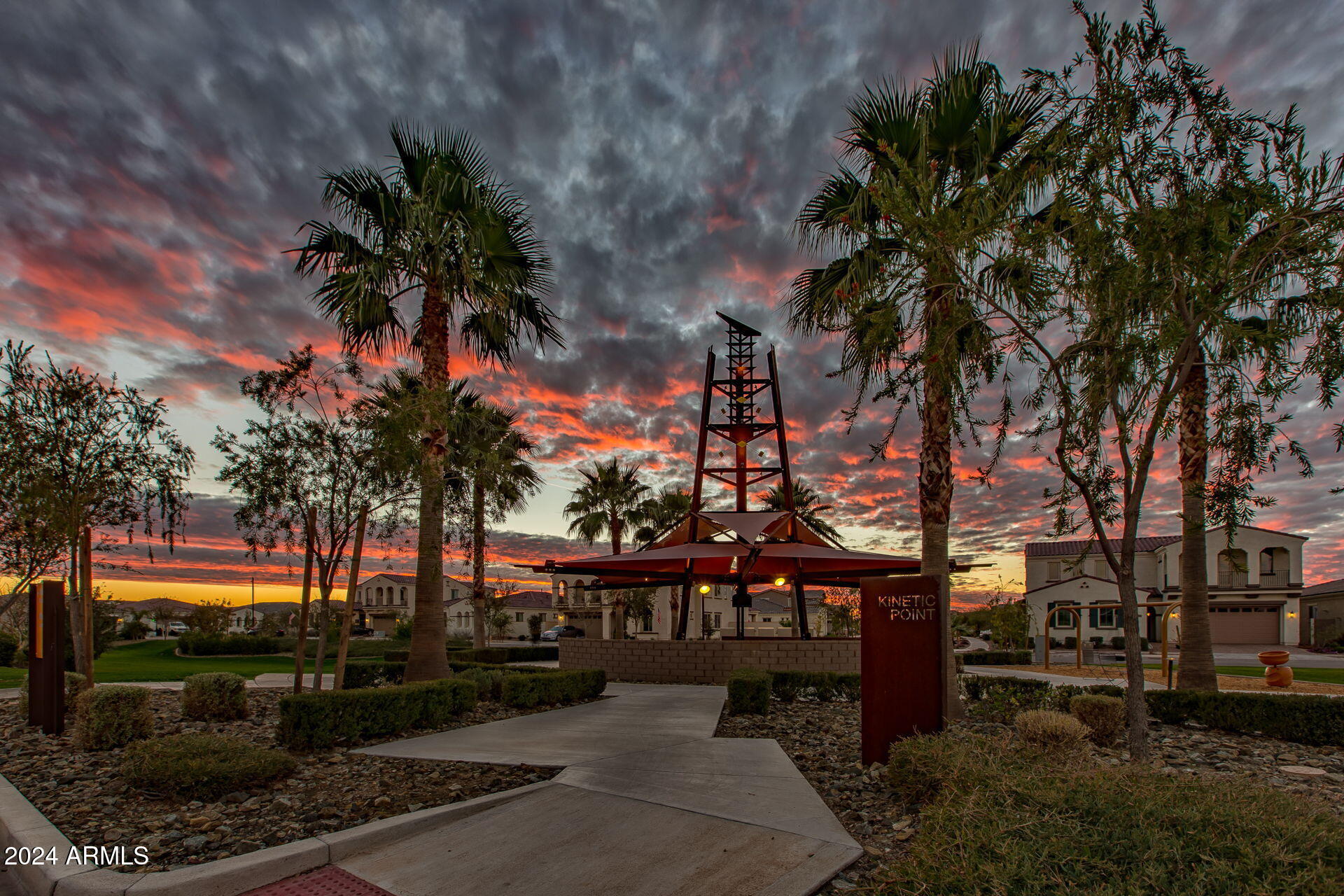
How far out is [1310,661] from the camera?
24.8 meters

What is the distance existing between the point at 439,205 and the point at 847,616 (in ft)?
91.5

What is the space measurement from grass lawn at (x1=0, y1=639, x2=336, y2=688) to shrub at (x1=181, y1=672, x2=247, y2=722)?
19.8 ft

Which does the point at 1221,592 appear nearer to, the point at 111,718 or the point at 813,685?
the point at 813,685

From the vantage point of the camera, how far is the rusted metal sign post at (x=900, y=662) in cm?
669

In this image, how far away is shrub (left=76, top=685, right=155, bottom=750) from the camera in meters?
7.61

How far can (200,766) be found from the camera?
5.61 metres

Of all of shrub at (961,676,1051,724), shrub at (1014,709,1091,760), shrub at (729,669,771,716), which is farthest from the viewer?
shrub at (729,669,771,716)

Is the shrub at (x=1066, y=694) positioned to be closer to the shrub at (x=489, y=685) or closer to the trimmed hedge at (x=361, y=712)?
the trimmed hedge at (x=361, y=712)

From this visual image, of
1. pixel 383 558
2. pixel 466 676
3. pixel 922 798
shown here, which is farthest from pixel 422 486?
pixel 922 798

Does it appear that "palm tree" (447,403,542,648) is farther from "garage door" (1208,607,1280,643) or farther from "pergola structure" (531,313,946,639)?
"garage door" (1208,607,1280,643)

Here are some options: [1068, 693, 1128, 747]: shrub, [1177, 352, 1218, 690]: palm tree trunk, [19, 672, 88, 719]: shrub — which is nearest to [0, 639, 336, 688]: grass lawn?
[19, 672, 88, 719]: shrub

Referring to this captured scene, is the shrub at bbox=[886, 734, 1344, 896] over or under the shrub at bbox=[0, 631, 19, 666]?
over

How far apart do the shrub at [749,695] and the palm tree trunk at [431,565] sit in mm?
4626

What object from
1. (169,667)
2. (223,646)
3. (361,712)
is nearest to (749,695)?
(361,712)
